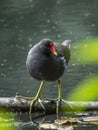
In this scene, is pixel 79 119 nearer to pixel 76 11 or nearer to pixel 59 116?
pixel 59 116

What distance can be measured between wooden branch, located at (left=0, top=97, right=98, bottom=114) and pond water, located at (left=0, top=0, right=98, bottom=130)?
0.60 feet

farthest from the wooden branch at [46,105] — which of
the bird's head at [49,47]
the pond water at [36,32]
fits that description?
the bird's head at [49,47]

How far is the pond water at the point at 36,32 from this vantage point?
17.3ft

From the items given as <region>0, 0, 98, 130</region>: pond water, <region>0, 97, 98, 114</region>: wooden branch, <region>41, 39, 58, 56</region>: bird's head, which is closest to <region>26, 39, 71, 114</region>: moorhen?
<region>41, 39, 58, 56</region>: bird's head

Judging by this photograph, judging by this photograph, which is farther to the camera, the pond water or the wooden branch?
the pond water

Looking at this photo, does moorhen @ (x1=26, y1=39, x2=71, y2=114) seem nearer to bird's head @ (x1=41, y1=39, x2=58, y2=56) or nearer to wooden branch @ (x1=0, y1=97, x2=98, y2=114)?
bird's head @ (x1=41, y1=39, x2=58, y2=56)

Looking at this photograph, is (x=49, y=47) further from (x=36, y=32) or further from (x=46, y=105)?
(x=36, y=32)

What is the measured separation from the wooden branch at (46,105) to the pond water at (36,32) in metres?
0.18

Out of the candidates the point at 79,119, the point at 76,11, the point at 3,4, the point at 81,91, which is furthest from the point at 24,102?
the point at 3,4

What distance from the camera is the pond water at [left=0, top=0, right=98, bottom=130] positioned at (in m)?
5.27

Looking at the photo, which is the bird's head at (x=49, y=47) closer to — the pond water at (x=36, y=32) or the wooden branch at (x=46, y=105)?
the wooden branch at (x=46, y=105)

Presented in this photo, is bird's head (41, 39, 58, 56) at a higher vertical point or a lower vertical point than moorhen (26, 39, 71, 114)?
higher

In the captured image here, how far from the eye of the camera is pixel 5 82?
5.43 metres

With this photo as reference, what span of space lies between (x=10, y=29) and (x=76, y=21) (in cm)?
130
